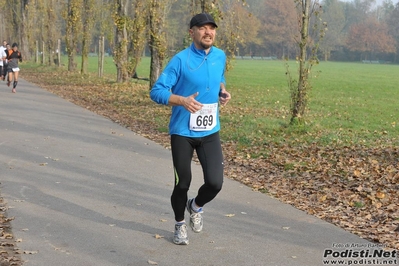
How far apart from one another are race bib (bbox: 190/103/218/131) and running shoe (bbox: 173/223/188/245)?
3.06ft

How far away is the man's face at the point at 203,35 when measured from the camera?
20.1 ft

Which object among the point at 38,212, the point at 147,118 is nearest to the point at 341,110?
the point at 147,118

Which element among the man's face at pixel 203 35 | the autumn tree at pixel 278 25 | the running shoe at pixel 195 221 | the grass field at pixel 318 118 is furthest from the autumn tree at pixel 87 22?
the autumn tree at pixel 278 25

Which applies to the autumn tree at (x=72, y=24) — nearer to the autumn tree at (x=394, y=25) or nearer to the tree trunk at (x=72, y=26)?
the tree trunk at (x=72, y=26)

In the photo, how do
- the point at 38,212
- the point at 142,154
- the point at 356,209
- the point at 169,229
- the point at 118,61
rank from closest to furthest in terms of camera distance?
the point at 169,229
the point at 38,212
the point at 356,209
the point at 142,154
the point at 118,61

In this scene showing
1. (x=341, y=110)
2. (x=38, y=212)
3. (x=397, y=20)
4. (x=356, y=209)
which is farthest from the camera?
(x=397, y=20)

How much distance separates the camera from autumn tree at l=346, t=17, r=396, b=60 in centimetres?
12081

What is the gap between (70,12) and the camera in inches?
1558

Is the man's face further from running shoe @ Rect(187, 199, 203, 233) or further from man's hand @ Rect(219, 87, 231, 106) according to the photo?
running shoe @ Rect(187, 199, 203, 233)

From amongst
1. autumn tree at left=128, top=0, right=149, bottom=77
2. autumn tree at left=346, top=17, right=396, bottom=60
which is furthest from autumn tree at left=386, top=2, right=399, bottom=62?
autumn tree at left=128, top=0, right=149, bottom=77

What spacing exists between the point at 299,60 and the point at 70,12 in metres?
27.1

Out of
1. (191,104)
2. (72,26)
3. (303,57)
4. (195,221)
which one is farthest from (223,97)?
(72,26)

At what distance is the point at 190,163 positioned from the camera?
21.1 feet

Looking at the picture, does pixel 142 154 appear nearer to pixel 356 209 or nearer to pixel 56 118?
pixel 356 209
